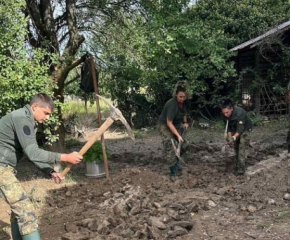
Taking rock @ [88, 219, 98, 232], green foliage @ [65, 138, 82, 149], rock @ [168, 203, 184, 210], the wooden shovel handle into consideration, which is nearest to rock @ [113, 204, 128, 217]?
rock @ [88, 219, 98, 232]

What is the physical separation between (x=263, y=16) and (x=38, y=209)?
43.8 ft

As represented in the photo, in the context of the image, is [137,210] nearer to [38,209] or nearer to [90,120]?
[38,209]

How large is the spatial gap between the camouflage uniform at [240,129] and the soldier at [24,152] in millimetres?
3658

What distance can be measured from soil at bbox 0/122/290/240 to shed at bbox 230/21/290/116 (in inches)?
235

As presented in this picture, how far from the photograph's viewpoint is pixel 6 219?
5508mm

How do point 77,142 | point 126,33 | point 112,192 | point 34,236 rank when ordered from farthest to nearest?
point 77,142
point 126,33
point 112,192
point 34,236

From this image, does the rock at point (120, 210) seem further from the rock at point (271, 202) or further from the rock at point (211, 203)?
the rock at point (271, 202)

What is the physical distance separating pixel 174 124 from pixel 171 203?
211cm

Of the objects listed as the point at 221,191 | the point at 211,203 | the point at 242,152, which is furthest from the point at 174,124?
the point at 211,203

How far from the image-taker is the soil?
4.32 metres

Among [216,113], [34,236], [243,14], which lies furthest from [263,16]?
[34,236]

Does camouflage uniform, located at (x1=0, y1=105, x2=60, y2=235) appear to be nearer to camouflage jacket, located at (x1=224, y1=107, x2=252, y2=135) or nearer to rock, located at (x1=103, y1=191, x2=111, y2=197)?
rock, located at (x1=103, y1=191, x2=111, y2=197)

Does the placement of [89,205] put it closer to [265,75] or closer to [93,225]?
[93,225]

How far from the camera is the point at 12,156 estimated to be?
3764 millimetres
